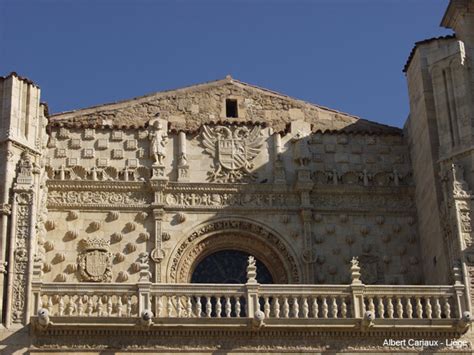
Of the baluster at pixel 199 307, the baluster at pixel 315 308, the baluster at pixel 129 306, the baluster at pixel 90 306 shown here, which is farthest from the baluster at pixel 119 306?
the baluster at pixel 315 308

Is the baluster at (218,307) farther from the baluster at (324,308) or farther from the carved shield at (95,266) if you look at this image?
the carved shield at (95,266)

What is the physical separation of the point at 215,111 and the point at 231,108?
0.34m

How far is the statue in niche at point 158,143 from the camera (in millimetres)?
20734

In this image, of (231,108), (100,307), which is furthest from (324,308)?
(231,108)

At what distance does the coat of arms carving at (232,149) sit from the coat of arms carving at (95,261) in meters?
2.27

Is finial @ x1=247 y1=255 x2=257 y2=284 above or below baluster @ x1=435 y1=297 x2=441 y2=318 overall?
above

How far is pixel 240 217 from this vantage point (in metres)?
20.5

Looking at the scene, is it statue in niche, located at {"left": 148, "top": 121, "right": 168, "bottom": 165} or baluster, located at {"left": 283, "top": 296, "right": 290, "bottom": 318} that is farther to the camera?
statue in niche, located at {"left": 148, "top": 121, "right": 168, "bottom": 165}

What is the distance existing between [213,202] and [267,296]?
2977 mm

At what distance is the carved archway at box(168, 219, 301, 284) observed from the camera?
20125mm

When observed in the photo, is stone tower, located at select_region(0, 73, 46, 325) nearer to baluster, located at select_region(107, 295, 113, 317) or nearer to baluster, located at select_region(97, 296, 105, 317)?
baluster, located at select_region(97, 296, 105, 317)

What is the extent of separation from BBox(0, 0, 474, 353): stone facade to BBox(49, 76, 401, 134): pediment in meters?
0.03

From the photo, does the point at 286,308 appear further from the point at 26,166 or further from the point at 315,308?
the point at 26,166

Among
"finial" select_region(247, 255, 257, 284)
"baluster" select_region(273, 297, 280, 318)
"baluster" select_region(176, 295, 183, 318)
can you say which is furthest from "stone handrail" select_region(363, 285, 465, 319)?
"baluster" select_region(176, 295, 183, 318)
